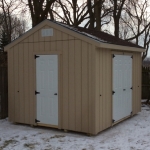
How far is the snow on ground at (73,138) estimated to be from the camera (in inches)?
244

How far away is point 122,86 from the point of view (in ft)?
27.7

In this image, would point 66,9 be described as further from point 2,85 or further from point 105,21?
point 2,85

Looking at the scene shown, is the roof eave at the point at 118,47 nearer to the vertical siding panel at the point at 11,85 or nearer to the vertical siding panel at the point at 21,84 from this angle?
the vertical siding panel at the point at 21,84

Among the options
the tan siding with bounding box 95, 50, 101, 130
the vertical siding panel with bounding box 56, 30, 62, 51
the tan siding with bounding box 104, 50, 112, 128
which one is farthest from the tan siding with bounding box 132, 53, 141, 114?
the vertical siding panel with bounding box 56, 30, 62, 51

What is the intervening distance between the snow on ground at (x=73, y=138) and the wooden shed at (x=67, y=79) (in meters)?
0.25

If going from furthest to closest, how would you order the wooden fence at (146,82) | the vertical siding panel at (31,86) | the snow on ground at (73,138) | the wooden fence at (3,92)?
1. the wooden fence at (146,82)
2. the wooden fence at (3,92)
3. the vertical siding panel at (31,86)
4. the snow on ground at (73,138)

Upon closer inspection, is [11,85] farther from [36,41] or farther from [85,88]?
[85,88]

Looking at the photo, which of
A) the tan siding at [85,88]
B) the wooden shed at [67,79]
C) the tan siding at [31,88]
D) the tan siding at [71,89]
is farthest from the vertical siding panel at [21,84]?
the tan siding at [85,88]

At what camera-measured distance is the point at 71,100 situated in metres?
7.27

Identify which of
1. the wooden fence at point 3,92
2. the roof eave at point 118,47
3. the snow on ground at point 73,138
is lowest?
the snow on ground at point 73,138

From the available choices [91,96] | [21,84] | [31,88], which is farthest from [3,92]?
[91,96]

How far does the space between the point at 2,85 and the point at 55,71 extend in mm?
2457

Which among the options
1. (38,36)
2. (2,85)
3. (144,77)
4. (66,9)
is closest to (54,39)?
(38,36)

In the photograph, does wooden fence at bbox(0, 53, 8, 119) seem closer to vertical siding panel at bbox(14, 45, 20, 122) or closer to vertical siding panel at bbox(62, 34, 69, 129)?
vertical siding panel at bbox(14, 45, 20, 122)
